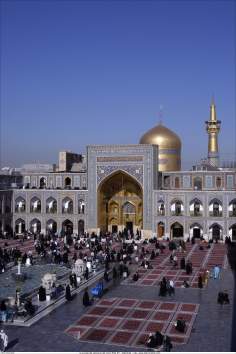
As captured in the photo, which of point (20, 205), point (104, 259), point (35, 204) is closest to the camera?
point (104, 259)

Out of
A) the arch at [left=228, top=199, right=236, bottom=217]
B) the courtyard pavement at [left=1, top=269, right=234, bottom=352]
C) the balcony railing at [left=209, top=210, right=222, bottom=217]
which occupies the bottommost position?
the courtyard pavement at [left=1, top=269, right=234, bottom=352]

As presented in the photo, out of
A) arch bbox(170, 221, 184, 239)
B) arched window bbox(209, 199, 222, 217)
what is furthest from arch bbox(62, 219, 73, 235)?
arched window bbox(209, 199, 222, 217)

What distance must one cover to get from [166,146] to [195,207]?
911 cm

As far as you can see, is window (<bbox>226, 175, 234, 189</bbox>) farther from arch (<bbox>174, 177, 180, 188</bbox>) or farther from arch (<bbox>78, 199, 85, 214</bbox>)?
arch (<bbox>78, 199, 85, 214</bbox>)

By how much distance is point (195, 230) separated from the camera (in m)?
37.2

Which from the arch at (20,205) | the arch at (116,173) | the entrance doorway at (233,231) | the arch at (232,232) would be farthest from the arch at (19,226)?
the entrance doorway at (233,231)

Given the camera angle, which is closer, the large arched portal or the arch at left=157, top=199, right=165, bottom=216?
the arch at left=157, top=199, right=165, bottom=216

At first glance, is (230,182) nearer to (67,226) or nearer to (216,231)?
(216,231)

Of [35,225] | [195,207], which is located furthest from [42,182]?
[195,207]

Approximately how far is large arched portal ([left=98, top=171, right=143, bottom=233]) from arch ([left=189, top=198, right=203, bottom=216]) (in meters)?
4.72

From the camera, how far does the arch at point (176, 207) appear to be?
37.2 metres

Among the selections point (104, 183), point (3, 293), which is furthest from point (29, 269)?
point (104, 183)

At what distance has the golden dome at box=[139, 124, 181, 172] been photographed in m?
44.3

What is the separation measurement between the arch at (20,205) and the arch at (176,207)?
13427 mm
